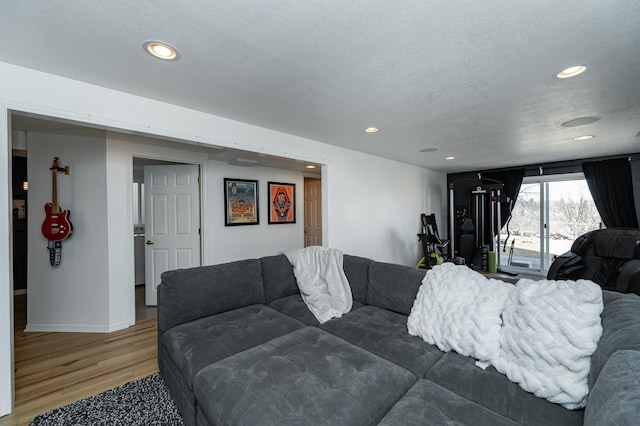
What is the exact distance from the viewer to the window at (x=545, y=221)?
5.07 meters

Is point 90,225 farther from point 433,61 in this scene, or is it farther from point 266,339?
point 433,61

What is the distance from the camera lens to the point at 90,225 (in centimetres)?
304

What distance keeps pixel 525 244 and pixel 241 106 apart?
21.0 ft

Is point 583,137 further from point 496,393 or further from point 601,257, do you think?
Answer: point 496,393

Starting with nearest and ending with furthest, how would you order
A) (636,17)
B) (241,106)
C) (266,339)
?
(636,17) → (266,339) → (241,106)

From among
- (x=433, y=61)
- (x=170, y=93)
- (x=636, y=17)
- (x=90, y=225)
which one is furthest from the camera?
(x=90, y=225)

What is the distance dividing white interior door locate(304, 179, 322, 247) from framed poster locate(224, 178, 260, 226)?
Result: 1.25 m

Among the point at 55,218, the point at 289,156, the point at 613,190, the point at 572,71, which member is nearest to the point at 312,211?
the point at 289,156

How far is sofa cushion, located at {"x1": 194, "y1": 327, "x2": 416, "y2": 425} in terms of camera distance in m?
1.12

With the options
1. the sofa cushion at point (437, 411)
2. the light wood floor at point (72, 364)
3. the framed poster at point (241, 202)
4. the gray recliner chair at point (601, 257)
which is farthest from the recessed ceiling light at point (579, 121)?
the light wood floor at point (72, 364)

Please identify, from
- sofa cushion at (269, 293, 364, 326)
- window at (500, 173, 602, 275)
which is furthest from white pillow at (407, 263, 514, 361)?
window at (500, 173, 602, 275)

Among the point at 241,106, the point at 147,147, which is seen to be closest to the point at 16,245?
Result: the point at 147,147

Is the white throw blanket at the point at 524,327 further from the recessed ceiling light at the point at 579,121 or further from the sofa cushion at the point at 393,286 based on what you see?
the recessed ceiling light at the point at 579,121

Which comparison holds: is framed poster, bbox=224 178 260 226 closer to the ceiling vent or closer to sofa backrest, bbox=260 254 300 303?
the ceiling vent
